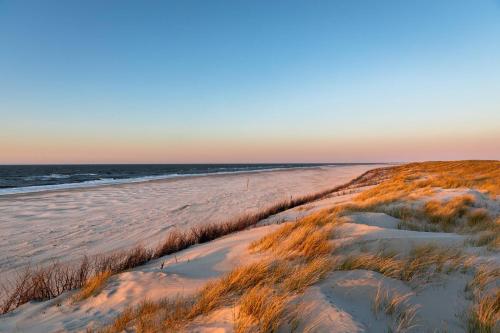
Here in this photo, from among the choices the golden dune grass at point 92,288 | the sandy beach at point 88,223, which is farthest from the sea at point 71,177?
the golden dune grass at point 92,288

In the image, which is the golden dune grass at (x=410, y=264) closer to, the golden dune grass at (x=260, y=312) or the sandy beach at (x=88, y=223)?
the golden dune grass at (x=260, y=312)

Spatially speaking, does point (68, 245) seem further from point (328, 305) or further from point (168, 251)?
point (328, 305)

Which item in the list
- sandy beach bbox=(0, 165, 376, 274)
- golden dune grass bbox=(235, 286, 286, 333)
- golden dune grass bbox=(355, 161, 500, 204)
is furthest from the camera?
golden dune grass bbox=(355, 161, 500, 204)

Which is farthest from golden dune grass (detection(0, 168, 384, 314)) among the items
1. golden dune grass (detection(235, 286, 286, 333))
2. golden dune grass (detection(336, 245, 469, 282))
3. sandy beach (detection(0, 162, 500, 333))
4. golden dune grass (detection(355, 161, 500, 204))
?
golden dune grass (detection(355, 161, 500, 204))

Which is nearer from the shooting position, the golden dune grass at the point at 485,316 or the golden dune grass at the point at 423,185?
the golden dune grass at the point at 485,316

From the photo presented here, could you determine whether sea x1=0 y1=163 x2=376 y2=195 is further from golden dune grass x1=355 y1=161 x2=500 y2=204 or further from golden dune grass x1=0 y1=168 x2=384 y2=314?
golden dune grass x1=355 y1=161 x2=500 y2=204

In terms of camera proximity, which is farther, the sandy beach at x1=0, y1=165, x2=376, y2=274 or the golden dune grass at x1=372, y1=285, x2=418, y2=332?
the sandy beach at x1=0, y1=165, x2=376, y2=274

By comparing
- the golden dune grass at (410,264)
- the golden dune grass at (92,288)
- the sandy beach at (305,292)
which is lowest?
the golden dune grass at (92,288)

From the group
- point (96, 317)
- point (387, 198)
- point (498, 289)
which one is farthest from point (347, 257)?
point (387, 198)

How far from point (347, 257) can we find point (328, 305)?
137cm

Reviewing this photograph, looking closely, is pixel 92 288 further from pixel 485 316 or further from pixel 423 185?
pixel 423 185

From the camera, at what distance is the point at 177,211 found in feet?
43.9

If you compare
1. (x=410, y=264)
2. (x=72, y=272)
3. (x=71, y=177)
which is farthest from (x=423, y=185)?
(x=71, y=177)

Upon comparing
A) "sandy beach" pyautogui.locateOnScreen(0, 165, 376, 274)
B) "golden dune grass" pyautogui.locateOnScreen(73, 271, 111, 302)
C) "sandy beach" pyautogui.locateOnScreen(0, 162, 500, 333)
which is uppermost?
"sandy beach" pyautogui.locateOnScreen(0, 162, 500, 333)
